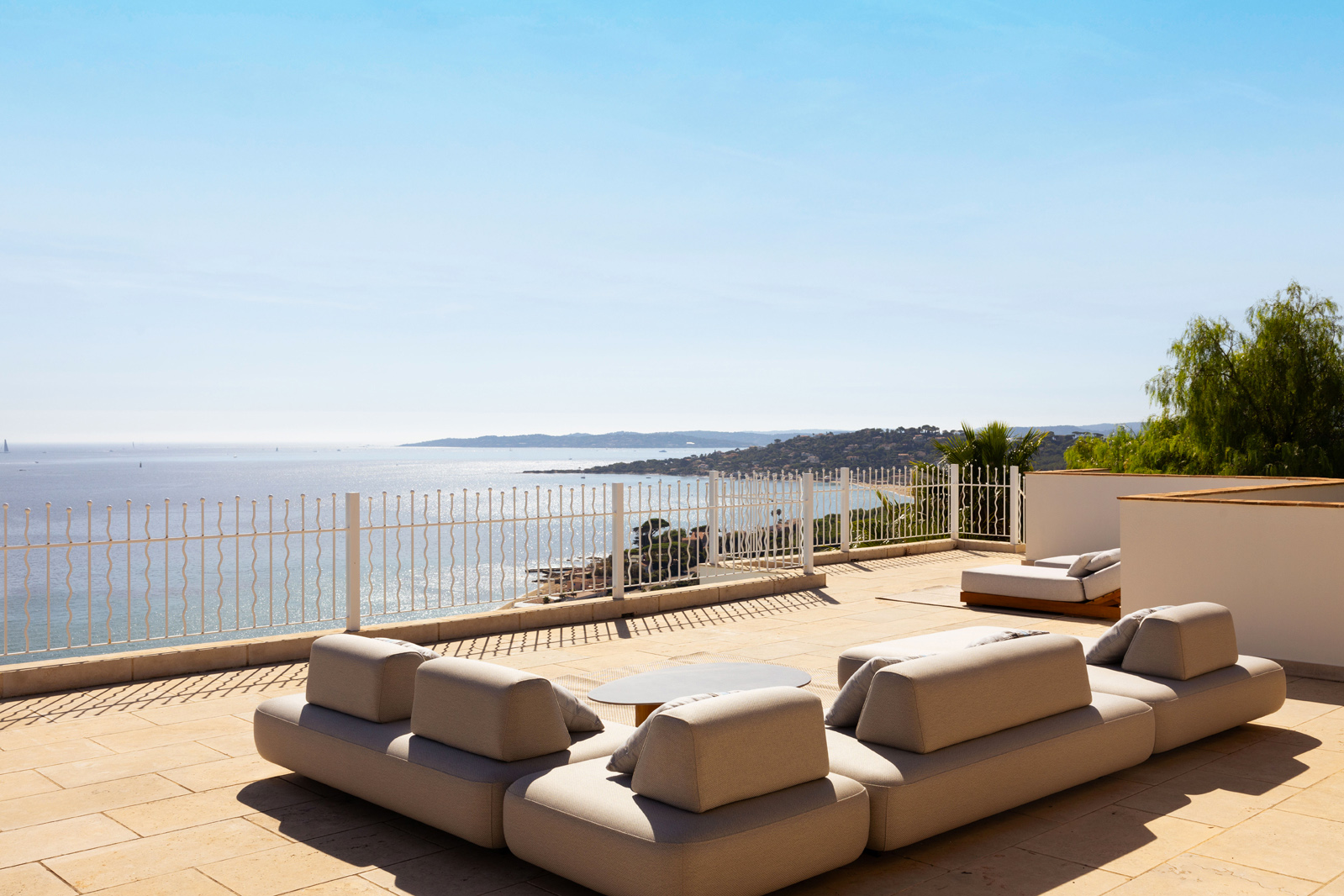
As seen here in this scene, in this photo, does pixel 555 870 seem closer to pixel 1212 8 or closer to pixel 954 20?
pixel 954 20

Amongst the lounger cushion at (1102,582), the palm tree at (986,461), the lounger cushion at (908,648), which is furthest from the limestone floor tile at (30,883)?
the palm tree at (986,461)

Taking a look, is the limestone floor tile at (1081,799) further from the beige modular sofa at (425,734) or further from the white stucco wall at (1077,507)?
the white stucco wall at (1077,507)

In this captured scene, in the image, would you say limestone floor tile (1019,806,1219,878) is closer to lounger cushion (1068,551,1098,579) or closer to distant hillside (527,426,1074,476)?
lounger cushion (1068,551,1098,579)

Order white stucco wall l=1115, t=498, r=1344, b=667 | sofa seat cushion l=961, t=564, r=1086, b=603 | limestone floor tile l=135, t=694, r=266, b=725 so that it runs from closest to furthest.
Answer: limestone floor tile l=135, t=694, r=266, b=725, white stucco wall l=1115, t=498, r=1344, b=667, sofa seat cushion l=961, t=564, r=1086, b=603

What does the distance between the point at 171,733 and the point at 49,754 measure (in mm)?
571

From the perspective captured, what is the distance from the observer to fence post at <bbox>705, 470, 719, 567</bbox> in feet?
35.0

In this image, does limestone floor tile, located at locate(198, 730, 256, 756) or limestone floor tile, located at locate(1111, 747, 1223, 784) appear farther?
limestone floor tile, located at locate(198, 730, 256, 756)

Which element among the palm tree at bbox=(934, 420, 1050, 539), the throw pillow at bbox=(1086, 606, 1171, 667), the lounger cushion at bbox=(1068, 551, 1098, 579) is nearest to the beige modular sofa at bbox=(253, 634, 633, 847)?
the throw pillow at bbox=(1086, 606, 1171, 667)

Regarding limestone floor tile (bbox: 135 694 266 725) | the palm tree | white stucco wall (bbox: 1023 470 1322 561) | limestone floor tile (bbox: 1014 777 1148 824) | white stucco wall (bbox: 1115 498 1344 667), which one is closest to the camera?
limestone floor tile (bbox: 1014 777 1148 824)

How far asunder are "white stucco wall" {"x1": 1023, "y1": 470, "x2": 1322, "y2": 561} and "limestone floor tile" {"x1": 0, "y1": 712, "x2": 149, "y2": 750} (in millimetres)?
9949

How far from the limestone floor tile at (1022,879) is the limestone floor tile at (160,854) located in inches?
96.6

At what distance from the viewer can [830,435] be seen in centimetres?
2089

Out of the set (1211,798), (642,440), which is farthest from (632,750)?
(642,440)

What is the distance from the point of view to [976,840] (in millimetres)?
3500
